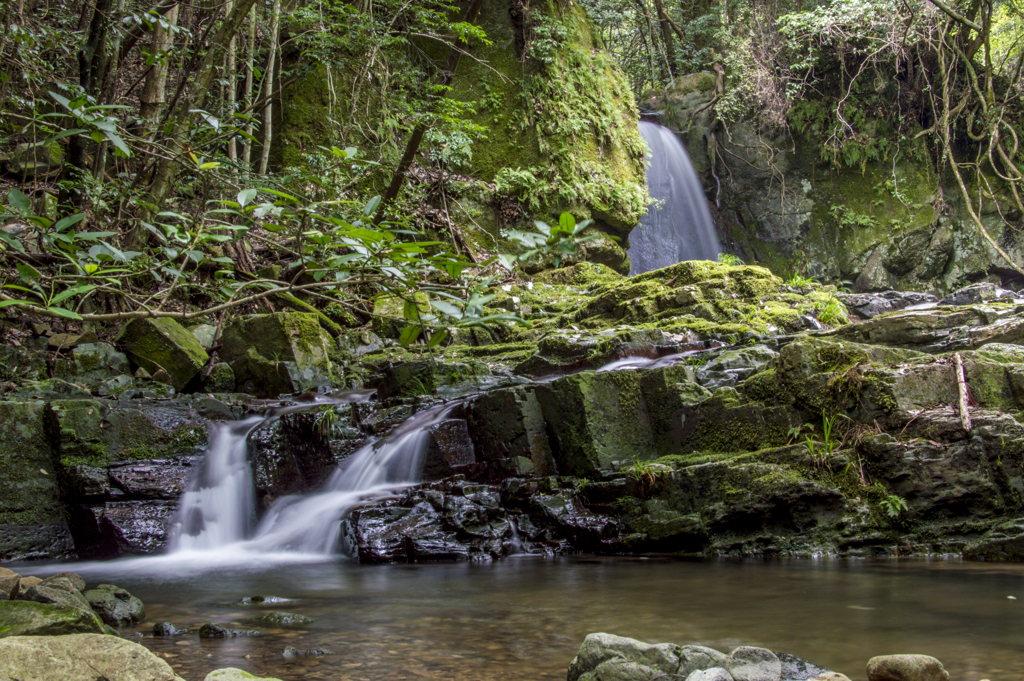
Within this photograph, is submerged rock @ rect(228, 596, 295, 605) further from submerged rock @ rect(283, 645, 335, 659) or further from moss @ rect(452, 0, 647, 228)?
moss @ rect(452, 0, 647, 228)

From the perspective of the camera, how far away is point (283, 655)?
267cm

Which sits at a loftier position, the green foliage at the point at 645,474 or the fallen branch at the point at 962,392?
the fallen branch at the point at 962,392

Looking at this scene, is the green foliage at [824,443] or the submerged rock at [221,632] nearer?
the submerged rock at [221,632]

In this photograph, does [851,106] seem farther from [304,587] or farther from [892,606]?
[304,587]

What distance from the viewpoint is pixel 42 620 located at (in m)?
2.44

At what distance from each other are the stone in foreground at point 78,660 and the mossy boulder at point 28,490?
451 centimetres

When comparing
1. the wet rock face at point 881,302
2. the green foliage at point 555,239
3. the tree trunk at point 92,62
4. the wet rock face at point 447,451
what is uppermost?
the tree trunk at point 92,62

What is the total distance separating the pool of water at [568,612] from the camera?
2.59 m

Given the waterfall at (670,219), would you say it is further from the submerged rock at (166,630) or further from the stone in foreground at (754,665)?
the stone in foreground at (754,665)

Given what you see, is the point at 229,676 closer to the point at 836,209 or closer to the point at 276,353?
the point at 276,353

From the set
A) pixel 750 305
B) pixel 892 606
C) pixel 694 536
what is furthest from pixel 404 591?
pixel 750 305

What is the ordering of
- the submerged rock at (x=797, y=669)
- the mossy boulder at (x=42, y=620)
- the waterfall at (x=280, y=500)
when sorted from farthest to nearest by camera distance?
the waterfall at (x=280, y=500) → the mossy boulder at (x=42, y=620) → the submerged rock at (x=797, y=669)

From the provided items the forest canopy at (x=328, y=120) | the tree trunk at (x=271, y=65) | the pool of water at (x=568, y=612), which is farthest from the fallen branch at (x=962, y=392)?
the tree trunk at (x=271, y=65)

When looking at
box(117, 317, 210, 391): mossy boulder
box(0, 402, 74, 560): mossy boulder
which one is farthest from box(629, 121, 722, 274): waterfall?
box(0, 402, 74, 560): mossy boulder
